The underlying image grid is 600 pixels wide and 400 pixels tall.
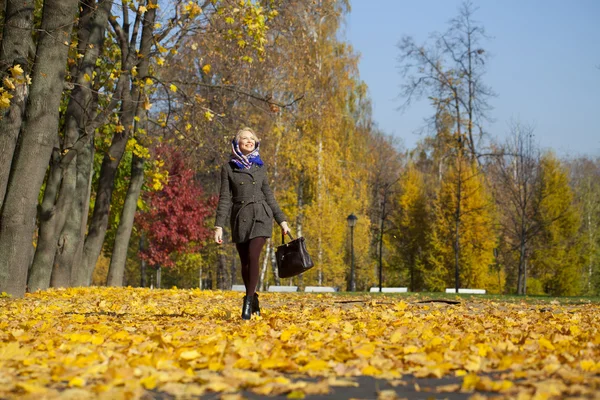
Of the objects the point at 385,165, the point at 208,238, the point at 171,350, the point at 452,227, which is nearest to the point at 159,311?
the point at 171,350

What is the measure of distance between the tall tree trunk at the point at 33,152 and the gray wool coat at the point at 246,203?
5.94 metres

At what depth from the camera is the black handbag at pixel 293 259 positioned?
9461mm

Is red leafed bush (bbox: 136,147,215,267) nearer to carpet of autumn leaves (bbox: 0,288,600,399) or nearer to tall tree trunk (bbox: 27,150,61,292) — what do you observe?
tall tree trunk (bbox: 27,150,61,292)

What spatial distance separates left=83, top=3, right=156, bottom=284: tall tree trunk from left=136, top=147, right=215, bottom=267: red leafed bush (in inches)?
926

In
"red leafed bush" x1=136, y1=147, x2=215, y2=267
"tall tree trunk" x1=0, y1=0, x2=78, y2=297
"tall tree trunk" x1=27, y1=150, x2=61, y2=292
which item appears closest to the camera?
"tall tree trunk" x1=0, y1=0, x2=78, y2=297

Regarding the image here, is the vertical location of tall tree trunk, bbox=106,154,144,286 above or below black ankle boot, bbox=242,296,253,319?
above

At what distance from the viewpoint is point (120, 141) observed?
68.7 feet

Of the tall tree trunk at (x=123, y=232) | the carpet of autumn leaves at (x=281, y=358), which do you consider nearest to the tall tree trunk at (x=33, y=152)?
the carpet of autumn leaves at (x=281, y=358)

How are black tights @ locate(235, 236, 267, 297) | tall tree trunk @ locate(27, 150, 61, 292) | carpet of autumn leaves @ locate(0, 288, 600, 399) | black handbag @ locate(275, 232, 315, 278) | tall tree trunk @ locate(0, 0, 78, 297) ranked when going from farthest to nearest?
1. tall tree trunk @ locate(27, 150, 61, 292)
2. tall tree trunk @ locate(0, 0, 78, 297)
3. black handbag @ locate(275, 232, 315, 278)
4. black tights @ locate(235, 236, 267, 297)
5. carpet of autumn leaves @ locate(0, 288, 600, 399)

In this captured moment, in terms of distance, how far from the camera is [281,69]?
33562 millimetres

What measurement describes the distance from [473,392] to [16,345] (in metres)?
3.38

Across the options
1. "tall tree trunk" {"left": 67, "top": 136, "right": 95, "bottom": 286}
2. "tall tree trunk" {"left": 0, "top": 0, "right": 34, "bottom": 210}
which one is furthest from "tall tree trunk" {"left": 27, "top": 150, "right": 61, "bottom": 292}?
"tall tree trunk" {"left": 0, "top": 0, "right": 34, "bottom": 210}

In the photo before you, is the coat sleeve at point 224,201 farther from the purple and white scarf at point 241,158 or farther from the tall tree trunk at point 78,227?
the tall tree trunk at point 78,227

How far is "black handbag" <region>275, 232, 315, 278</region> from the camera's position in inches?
372
